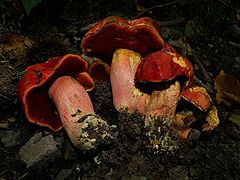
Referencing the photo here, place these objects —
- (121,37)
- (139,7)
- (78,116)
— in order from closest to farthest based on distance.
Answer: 1. (78,116)
2. (121,37)
3. (139,7)

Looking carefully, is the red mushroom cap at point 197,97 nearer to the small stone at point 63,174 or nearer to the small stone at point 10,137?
the small stone at point 63,174

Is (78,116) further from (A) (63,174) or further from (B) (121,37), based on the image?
(B) (121,37)

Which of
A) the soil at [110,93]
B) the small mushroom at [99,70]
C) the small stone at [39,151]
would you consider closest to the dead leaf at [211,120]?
the soil at [110,93]

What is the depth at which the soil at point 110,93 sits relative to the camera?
2.58m

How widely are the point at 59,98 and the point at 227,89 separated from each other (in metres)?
1.55

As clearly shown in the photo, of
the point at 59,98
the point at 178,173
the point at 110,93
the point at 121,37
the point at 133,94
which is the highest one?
the point at 121,37

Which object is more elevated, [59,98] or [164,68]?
[164,68]

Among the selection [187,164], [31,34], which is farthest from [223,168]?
[31,34]

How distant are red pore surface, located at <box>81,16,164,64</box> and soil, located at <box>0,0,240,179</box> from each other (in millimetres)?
309

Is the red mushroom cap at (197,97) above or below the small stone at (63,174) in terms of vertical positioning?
above

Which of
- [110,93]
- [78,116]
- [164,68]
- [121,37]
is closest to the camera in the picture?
[164,68]

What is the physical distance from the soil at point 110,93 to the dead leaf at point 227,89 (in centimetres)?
6

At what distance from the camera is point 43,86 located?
274 centimetres

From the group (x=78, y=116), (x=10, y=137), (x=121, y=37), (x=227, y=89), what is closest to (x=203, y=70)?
(x=227, y=89)
